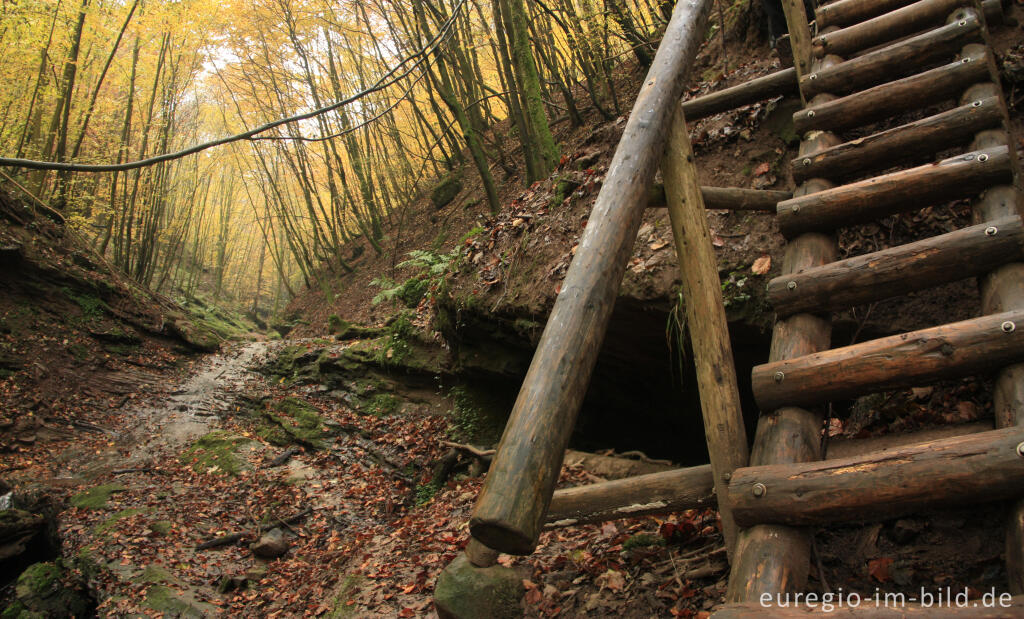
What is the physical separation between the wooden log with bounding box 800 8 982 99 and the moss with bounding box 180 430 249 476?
7.52 metres

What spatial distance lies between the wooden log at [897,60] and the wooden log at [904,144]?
0.63 meters

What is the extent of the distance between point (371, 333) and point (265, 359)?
2.62 m

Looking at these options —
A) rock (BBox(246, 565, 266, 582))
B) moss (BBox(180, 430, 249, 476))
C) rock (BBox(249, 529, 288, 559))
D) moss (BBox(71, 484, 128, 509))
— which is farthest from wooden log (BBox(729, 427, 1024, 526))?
moss (BBox(180, 430, 249, 476))

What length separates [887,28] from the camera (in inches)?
143

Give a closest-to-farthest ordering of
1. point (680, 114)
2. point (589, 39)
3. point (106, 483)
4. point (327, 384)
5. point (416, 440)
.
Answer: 1. point (680, 114)
2. point (106, 483)
3. point (416, 440)
4. point (589, 39)
5. point (327, 384)

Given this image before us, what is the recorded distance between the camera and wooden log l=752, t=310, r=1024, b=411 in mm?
1795

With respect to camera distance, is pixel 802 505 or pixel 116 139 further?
pixel 116 139

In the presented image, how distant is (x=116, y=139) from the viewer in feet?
45.0

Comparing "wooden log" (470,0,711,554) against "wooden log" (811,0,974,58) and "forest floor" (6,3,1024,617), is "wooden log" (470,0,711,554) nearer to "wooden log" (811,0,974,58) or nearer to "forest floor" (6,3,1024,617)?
"forest floor" (6,3,1024,617)

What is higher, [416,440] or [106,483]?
[106,483]

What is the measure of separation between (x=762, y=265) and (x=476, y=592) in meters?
2.56

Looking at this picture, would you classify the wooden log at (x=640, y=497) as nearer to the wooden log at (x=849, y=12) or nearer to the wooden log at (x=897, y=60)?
the wooden log at (x=897, y=60)

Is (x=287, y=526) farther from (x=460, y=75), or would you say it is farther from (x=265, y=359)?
(x=460, y=75)

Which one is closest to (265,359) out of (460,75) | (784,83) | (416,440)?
(416,440)
